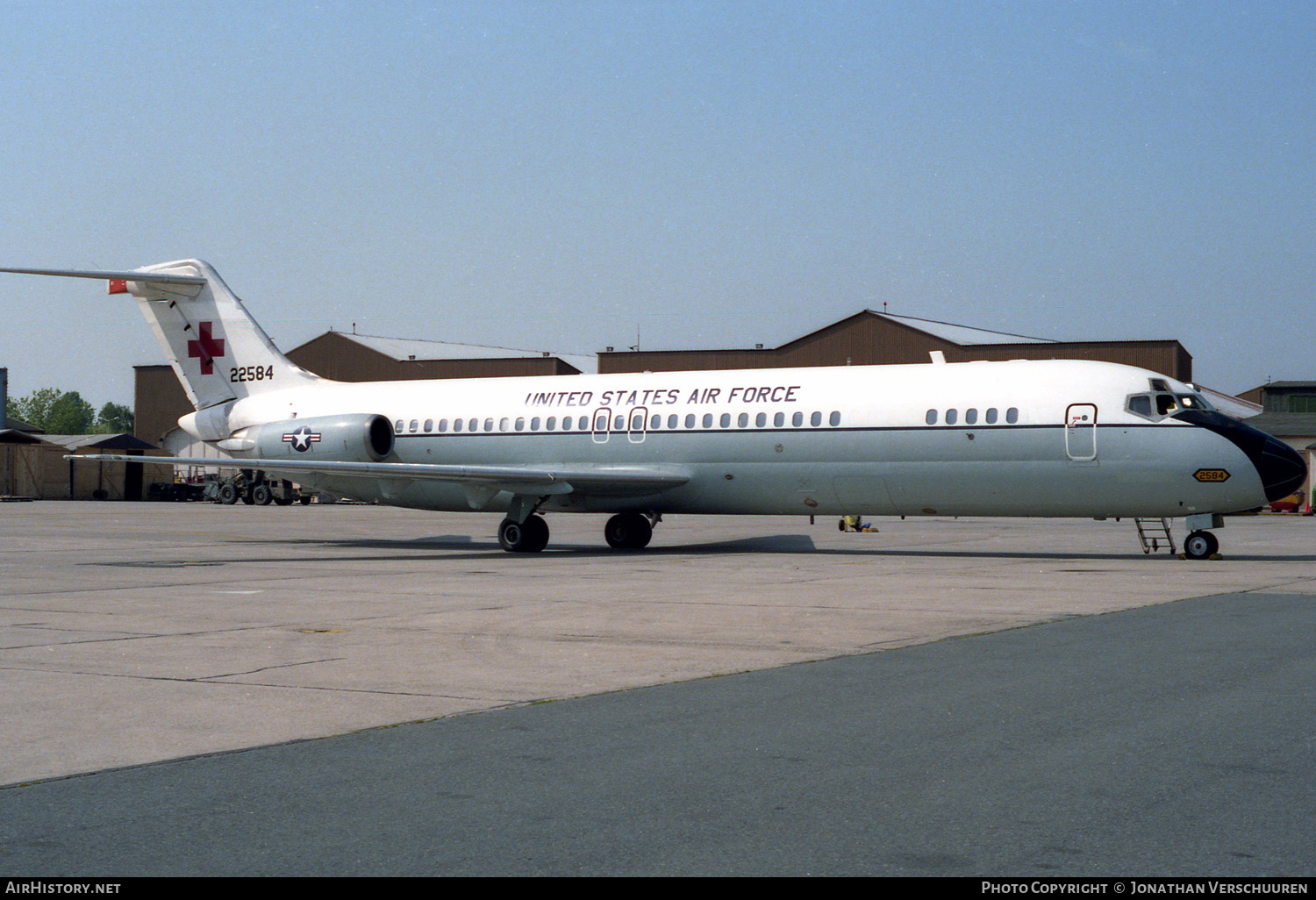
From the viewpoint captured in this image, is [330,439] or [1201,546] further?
[330,439]

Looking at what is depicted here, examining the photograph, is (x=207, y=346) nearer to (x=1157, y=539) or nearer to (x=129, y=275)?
(x=129, y=275)

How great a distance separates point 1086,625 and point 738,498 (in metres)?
12.8

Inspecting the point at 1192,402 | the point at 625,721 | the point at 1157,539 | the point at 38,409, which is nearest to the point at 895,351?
the point at 1157,539

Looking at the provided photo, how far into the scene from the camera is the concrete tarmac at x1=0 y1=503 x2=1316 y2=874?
5133mm

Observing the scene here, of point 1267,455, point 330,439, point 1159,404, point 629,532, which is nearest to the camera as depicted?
point 1267,455

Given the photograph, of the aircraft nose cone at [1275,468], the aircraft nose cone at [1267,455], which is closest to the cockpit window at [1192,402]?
the aircraft nose cone at [1267,455]

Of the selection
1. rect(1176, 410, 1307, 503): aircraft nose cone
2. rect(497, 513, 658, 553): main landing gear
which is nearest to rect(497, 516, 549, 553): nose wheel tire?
rect(497, 513, 658, 553): main landing gear

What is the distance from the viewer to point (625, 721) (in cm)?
762

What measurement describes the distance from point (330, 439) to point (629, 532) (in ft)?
21.6

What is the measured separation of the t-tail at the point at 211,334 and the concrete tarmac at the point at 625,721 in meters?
13.6

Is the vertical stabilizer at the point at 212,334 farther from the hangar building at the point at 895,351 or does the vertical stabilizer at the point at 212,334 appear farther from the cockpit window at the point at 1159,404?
the hangar building at the point at 895,351

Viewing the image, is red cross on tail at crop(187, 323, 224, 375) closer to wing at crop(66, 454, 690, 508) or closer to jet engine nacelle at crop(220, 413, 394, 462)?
jet engine nacelle at crop(220, 413, 394, 462)

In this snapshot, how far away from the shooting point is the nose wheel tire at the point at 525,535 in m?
25.0

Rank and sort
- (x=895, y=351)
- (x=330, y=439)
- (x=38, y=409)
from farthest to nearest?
1. (x=38, y=409)
2. (x=895, y=351)
3. (x=330, y=439)
